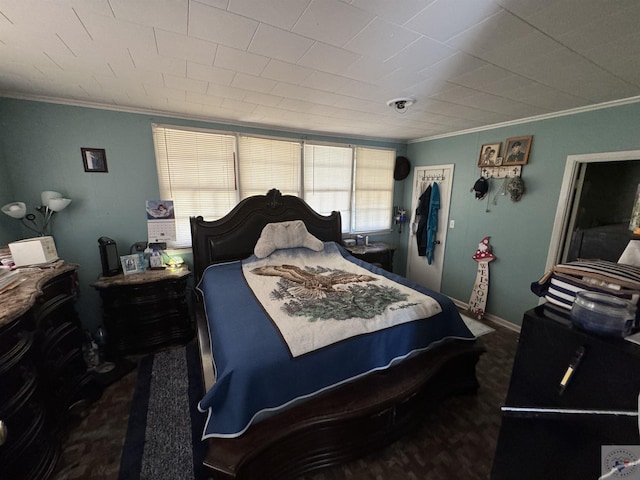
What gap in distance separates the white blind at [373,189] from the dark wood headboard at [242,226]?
105cm

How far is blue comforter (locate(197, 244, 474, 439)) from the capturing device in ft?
4.10

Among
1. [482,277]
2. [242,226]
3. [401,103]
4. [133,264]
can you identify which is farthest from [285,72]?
[482,277]

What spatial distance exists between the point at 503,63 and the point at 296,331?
6.95 feet

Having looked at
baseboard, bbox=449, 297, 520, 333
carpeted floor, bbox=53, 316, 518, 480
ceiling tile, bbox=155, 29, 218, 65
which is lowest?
carpeted floor, bbox=53, 316, 518, 480

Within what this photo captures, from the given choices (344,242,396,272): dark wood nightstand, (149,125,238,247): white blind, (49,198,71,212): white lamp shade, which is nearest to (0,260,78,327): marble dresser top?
(49,198,71,212): white lamp shade

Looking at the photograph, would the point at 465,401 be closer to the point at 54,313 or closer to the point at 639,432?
the point at 639,432

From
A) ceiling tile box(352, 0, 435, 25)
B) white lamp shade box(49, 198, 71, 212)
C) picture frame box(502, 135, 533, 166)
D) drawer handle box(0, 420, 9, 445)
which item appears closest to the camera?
drawer handle box(0, 420, 9, 445)

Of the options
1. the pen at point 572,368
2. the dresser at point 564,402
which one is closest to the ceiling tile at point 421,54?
the dresser at point 564,402

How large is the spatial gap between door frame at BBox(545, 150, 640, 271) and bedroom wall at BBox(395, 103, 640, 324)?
1.8 inches

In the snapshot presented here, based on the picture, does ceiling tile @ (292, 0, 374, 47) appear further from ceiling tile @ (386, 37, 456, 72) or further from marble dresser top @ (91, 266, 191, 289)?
marble dresser top @ (91, 266, 191, 289)

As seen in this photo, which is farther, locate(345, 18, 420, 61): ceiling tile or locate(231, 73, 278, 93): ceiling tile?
locate(231, 73, 278, 93): ceiling tile

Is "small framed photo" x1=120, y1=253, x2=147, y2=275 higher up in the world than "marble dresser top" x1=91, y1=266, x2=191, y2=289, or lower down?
higher up

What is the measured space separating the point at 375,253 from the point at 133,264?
3.08 meters

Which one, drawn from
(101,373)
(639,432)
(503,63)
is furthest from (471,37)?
(101,373)
